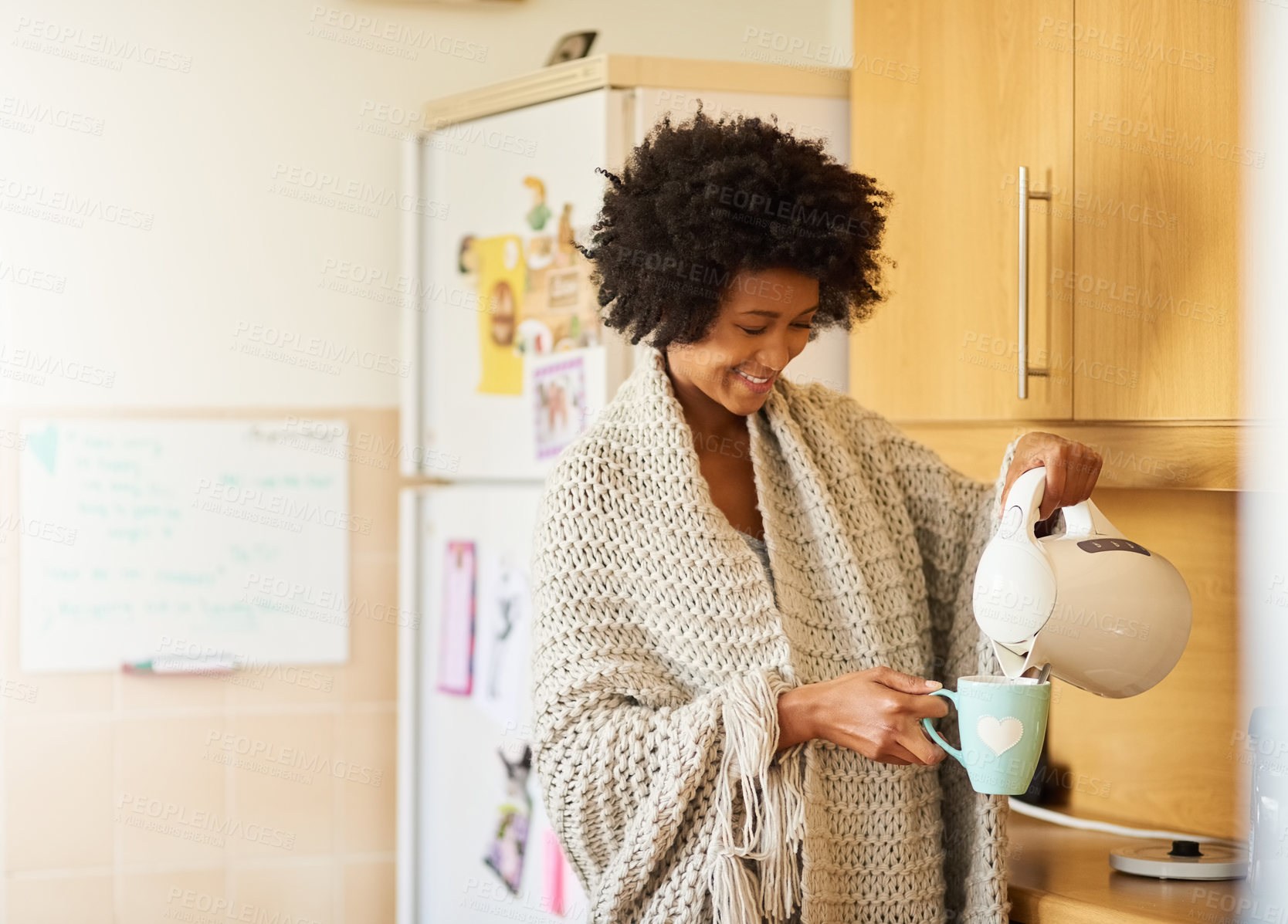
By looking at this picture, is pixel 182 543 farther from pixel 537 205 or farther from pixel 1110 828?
pixel 1110 828

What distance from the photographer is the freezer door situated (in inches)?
66.7

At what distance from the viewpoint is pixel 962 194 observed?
139 centimetres

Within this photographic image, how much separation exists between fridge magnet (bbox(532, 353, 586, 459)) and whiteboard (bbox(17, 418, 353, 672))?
1.44 feet

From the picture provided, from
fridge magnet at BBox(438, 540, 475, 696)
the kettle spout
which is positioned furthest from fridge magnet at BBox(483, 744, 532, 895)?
the kettle spout

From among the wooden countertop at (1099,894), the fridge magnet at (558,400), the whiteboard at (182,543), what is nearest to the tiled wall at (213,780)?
the whiteboard at (182,543)

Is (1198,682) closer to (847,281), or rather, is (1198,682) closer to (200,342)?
(847,281)

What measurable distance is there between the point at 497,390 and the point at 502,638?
39cm

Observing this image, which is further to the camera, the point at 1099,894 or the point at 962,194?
the point at 962,194

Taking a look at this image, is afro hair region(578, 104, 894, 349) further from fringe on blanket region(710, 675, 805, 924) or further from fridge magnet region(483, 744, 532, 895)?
fridge magnet region(483, 744, 532, 895)

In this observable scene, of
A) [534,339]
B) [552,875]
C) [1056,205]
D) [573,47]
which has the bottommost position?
[552,875]

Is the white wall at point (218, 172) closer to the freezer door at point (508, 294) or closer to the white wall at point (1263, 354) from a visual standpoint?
the freezer door at point (508, 294)

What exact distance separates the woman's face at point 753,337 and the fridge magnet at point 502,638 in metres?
0.78

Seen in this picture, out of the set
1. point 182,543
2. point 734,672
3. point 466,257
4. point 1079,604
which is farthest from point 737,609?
point 182,543

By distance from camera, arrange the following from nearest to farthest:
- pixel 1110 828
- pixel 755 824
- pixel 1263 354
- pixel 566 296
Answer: pixel 755 824 → pixel 1263 354 → pixel 1110 828 → pixel 566 296
